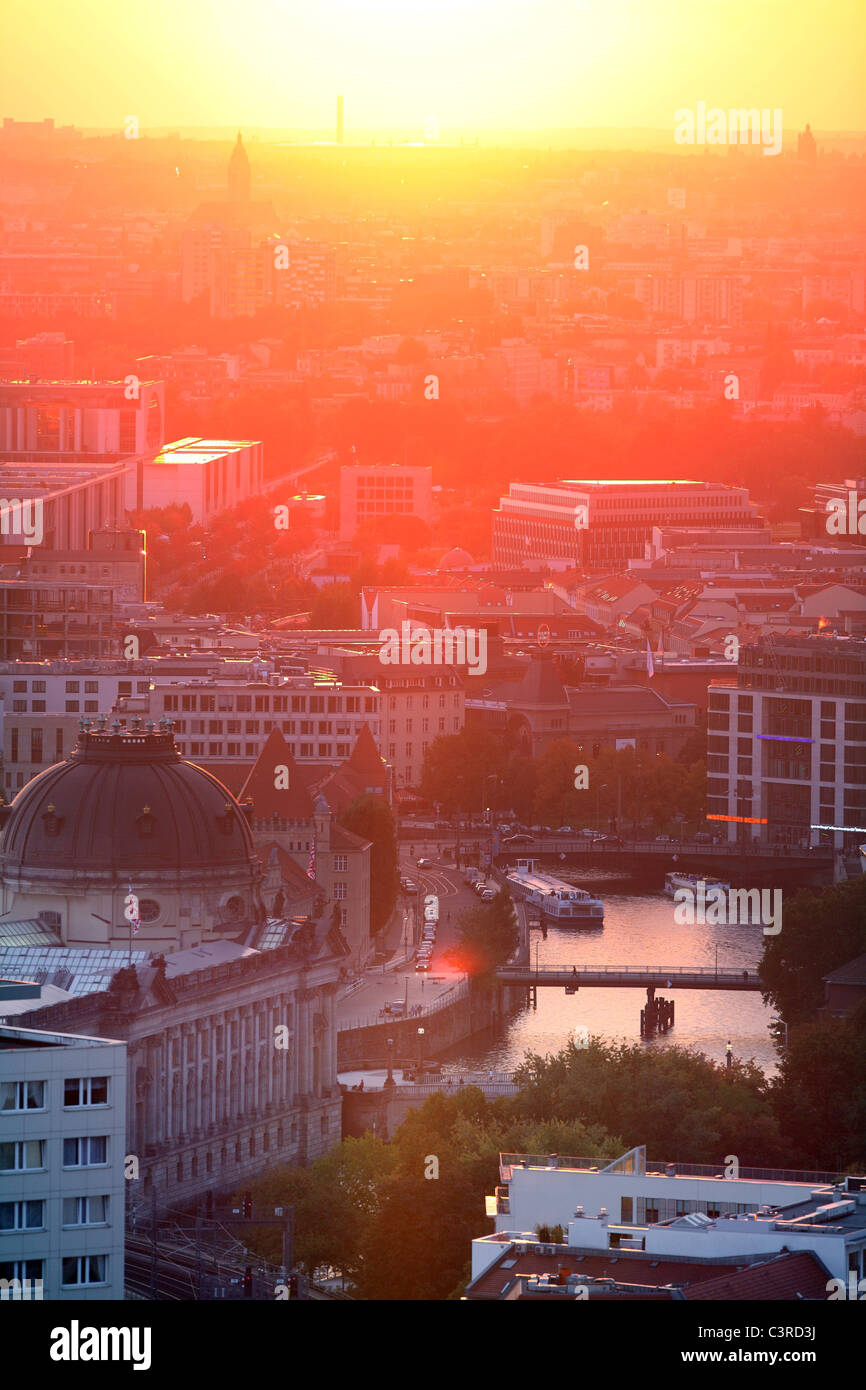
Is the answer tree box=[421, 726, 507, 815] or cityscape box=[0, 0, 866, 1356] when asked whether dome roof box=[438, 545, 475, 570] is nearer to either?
cityscape box=[0, 0, 866, 1356]

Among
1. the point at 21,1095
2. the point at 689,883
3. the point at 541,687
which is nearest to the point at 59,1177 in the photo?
the point at 21,1095

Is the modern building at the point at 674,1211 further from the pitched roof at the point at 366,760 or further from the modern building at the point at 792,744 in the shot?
the modern building at the point at 792,744

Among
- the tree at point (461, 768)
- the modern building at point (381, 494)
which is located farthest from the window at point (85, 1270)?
the modern building at point (381, 494)

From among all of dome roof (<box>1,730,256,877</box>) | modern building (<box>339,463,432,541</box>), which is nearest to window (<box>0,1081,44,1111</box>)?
dome roof (<box>1,730,256,877</box>)

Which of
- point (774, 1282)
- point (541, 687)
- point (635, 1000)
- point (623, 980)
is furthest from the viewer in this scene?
point (541, 687)

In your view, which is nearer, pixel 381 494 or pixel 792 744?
pixel 792 744

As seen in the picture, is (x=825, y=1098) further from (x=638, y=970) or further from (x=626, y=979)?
(x=638, y=970)
